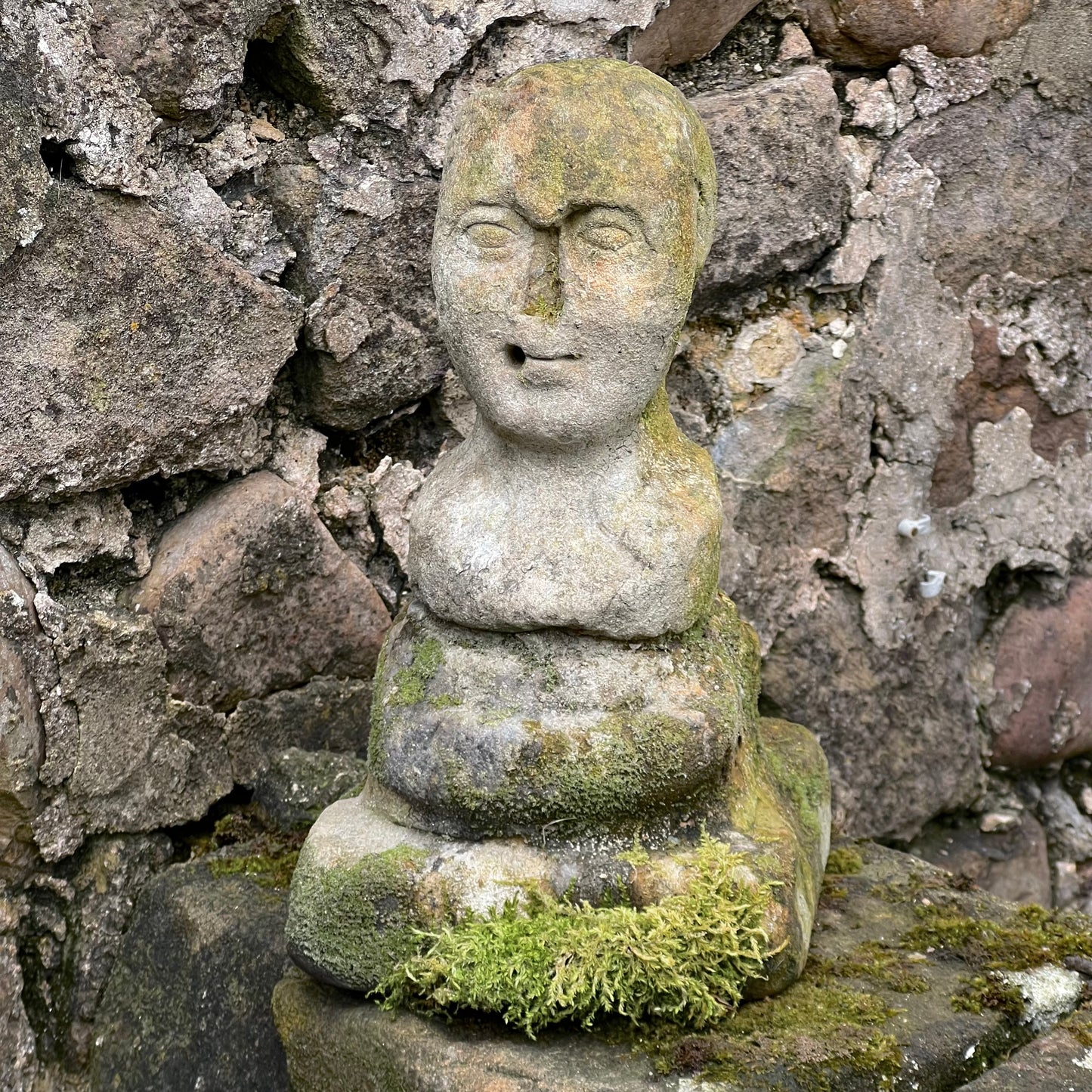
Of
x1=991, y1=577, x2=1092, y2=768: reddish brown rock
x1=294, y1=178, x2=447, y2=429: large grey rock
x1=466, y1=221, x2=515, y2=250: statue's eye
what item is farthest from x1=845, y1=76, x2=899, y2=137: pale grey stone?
x1=466, y1=221, x2=515, y2=250: statue's eye

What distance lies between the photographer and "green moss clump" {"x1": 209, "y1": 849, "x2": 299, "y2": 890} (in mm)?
2363

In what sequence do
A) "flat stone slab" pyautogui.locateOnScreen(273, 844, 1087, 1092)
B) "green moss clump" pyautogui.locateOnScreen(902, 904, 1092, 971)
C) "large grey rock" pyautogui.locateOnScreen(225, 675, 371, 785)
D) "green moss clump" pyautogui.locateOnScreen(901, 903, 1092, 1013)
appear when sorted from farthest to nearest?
"large grey rock" pyautogui.locateOnScreen(225, 675, 371, 785) → "green moss clump" pyautogui.locateOnScreen(902, 904, 1092, 971) → "green moss clump" pyautogui.locateOnScreen(901, 903, 1092, 1013) → "flat stone slab" pyautogui.locateOnScreen(273, 844, 1087, 1092)

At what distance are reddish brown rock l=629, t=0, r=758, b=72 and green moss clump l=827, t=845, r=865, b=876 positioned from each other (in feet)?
4.64

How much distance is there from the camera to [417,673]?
206 cm

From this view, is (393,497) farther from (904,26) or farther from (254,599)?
(904,26)

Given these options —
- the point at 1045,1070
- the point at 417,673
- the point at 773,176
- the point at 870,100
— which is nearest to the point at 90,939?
the point at 417,673

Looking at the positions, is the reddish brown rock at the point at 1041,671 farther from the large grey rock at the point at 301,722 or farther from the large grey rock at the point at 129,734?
the large grey rock at the point at 129,734

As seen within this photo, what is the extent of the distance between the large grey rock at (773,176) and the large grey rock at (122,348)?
81cm

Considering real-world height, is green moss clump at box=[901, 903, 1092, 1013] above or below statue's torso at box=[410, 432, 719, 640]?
below

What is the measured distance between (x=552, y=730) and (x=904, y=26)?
1565 mm

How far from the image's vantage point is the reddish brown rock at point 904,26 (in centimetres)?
271

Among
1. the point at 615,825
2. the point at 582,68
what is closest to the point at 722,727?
the point at 615,825

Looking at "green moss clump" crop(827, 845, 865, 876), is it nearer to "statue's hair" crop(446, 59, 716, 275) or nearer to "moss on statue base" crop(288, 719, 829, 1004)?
"moss on statue base" crop(288, 719, 829, 1004)

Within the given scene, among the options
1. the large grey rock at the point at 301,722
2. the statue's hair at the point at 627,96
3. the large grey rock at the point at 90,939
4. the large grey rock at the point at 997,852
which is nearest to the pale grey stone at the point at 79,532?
the large grey rock at the point at 301,722
